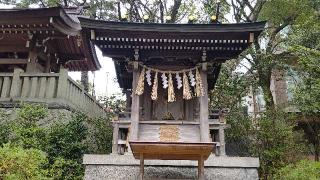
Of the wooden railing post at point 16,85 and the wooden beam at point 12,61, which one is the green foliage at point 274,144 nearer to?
the wooden railing post at point 16,85

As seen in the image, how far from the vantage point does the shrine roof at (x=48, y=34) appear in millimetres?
11305

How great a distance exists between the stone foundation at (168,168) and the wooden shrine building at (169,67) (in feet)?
2.00

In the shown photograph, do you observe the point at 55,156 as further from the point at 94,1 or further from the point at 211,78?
the point at 94,1

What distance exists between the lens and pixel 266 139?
39.3 ft

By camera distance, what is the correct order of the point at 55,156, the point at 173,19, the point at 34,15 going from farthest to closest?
the point at 173,19 < the point at 34,15 < the point at 55,156

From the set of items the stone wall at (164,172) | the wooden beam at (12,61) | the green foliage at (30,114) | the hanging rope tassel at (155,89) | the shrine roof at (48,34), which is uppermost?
the shrine roof at (48,34)

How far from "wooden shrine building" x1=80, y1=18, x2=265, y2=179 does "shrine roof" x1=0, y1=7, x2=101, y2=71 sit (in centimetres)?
149

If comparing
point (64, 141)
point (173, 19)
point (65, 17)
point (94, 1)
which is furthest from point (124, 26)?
point (94, 1)

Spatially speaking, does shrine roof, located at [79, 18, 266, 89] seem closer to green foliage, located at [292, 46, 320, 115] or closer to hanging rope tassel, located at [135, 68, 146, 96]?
hanging rope tassel, located at [135, 68, 146, 96]

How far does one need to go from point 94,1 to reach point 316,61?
580 inches

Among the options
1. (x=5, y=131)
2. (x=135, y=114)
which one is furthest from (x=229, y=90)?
(x=5, y=131)

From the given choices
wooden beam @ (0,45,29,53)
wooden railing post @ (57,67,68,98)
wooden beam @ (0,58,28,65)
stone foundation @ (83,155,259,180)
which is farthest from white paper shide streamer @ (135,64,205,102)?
wooden beam @ (0,45,29,53)

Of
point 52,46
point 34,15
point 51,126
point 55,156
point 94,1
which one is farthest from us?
point 94,1

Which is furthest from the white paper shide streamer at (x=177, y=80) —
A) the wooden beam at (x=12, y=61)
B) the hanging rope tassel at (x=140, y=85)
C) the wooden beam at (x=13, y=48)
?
the wooden beam at (x=13, y=48)
